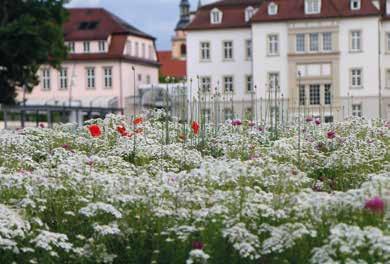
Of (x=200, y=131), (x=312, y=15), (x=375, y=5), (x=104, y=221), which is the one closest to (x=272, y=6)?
(x=312, y=15)

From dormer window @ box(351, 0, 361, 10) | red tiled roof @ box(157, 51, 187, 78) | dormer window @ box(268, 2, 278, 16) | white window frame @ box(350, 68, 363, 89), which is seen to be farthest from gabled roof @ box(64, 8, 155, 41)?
red tiled roof @ box(157, 51, 187, 78)

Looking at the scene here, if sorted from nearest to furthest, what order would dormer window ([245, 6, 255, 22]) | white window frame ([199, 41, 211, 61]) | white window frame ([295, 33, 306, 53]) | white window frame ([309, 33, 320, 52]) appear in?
white window frame ([309, 33, 320, 52]) < white window frame ([295, 33, 306, 53]) < dormer window ([245, 6, 255, 22]) < white window frame ([199, 41, 211, 61])

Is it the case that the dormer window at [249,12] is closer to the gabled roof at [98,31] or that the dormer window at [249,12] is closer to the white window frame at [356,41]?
the white window frame at [356,41]

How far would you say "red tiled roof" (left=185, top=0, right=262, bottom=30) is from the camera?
70375 millimetres

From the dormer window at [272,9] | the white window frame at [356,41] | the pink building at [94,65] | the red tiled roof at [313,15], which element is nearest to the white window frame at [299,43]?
the red tiled roof at [313,15]

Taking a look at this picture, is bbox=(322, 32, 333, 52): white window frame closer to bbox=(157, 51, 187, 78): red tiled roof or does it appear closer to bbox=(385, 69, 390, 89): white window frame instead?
bbox=(385, 69, 390, 89): white window frame

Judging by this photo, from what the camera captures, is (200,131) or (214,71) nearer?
(200,131)

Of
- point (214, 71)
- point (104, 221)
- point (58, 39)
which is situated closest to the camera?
point (104, 221)

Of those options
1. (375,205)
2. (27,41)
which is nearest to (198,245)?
(375,205)

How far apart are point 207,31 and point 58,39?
27123mm

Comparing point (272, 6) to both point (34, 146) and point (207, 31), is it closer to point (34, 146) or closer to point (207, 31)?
point (207, 31)

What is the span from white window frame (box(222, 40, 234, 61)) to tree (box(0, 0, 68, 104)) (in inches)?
972

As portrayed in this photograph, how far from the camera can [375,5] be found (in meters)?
66.6

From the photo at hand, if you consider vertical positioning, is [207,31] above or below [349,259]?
above
